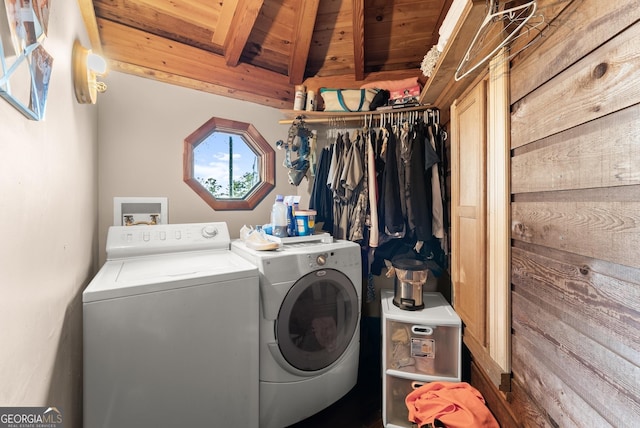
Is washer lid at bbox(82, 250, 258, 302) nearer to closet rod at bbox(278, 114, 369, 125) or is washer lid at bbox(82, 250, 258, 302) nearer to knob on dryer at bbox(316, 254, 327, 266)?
knob on dryer at bbox(316, 254, 327, 266)

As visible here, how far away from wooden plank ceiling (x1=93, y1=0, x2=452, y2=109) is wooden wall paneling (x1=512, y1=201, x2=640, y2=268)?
1.78 metres

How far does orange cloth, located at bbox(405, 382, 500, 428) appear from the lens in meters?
1.06

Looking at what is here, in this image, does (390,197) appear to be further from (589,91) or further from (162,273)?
(162,273)

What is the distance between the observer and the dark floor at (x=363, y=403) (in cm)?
149

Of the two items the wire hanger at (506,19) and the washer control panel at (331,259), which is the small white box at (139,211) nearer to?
the washer control panel at (331,259)

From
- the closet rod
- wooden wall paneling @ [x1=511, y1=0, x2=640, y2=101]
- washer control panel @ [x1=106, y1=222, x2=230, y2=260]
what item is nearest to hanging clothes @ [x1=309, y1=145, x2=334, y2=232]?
the closet rod

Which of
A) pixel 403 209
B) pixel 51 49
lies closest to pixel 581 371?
pixel 403 209

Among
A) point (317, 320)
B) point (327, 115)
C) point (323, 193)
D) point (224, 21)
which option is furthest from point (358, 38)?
point (317, 320)

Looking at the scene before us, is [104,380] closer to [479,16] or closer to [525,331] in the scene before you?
[525,331]

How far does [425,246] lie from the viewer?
1840mm

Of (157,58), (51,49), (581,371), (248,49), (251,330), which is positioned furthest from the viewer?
(248,49)

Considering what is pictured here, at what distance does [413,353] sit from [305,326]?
2.29ft

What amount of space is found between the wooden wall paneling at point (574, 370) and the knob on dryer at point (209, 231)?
1.67m

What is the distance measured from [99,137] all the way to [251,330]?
1.56 m
